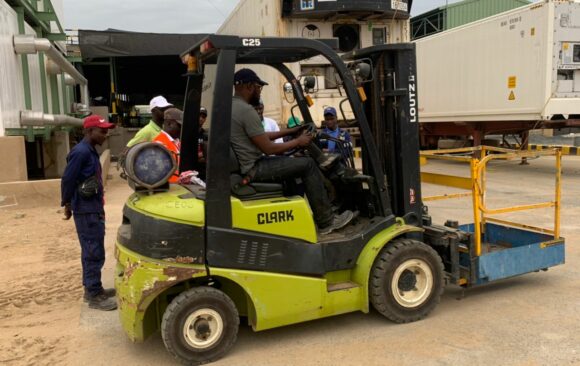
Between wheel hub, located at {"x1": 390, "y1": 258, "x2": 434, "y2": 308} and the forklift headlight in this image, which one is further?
wheel hub, located at {"x1": 390, "y1": 258, "x2": 434, "y2": 308}

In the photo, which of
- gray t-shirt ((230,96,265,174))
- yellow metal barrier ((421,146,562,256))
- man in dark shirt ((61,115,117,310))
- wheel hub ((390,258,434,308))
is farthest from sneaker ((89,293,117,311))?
yellow metal barrier ((421,146,562,256))

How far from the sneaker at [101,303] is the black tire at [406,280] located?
2446mm

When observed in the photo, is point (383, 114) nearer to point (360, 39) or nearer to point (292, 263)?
point (292, 263)

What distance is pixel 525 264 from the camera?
4789 mm

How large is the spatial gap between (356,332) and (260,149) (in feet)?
5.45

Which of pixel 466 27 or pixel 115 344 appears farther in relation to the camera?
pixel 466 27

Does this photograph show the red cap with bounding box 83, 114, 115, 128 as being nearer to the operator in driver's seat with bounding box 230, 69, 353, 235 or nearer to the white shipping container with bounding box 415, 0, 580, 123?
the operator in driver's seat with bounding box 230, 69, 353, 235

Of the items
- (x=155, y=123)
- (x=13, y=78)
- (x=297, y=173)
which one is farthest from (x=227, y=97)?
(x=13, y=78)

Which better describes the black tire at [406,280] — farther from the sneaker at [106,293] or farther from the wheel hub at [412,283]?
the sneaker at [106,293]

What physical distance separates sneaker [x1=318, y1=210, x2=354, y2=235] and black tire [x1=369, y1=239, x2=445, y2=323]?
39 centimetres

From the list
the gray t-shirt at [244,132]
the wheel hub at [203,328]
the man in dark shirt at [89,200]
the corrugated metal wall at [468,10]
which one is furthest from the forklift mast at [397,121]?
the corrugated metal wall at [468,10]

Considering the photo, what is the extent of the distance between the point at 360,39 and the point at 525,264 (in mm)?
7529

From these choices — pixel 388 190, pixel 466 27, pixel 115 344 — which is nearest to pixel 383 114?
pixel 388 190

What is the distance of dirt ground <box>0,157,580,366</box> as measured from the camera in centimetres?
379
